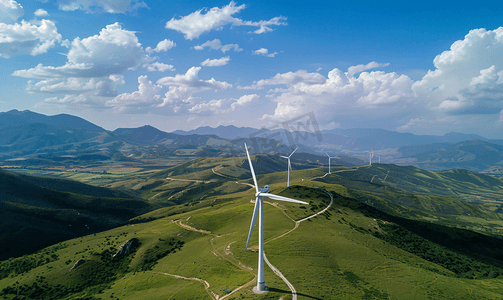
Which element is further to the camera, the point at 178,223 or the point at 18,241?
the point at 178,223

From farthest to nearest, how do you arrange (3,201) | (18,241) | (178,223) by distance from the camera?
(3,201) → (178,223) → (18,241)

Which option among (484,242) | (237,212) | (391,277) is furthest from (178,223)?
(484,242)

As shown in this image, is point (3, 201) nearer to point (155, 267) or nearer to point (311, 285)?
→ point (155, 267)

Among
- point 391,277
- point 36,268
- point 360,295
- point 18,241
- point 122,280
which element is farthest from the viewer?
point 18,241

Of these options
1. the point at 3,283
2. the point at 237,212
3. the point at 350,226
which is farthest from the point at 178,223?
the point at 350,226

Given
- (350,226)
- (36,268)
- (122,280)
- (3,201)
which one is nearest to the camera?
(122,280)

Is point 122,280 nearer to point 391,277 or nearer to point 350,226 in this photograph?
point 391,277

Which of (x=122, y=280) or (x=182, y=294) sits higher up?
(x=182, y=294)

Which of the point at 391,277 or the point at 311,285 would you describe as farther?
the point at 391,277

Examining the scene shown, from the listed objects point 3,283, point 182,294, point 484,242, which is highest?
point 182,294
